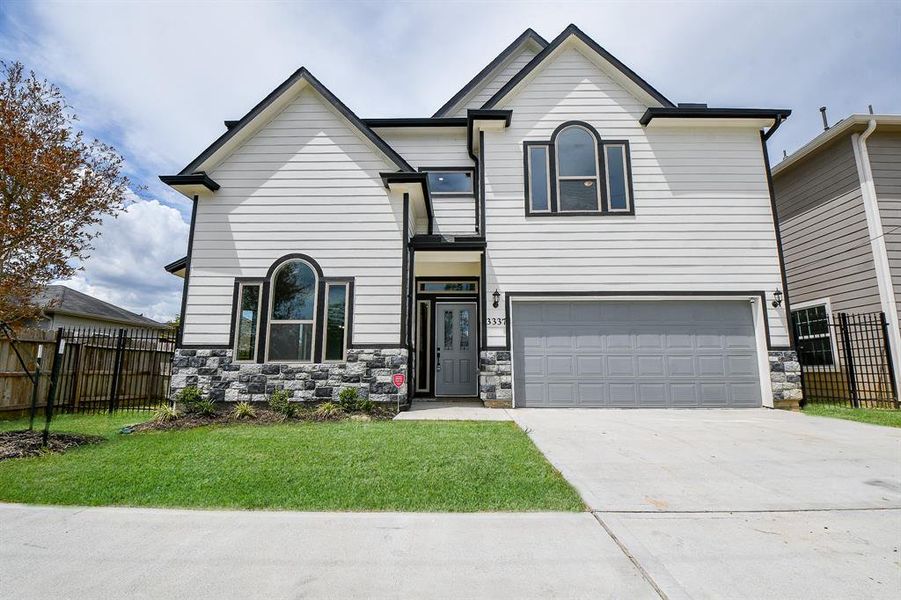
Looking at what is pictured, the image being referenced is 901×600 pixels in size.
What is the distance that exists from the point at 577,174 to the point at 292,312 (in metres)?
6.75

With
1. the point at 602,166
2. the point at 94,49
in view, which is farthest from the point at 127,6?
the point at 602,166

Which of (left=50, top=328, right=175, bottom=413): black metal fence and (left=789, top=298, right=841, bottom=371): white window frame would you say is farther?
(left=789, top=298, right=841, bottom=371): white window frame

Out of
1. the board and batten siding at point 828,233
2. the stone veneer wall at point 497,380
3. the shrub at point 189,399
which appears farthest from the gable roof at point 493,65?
the shrub at point 189,399

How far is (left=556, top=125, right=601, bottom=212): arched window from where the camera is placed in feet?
30.1

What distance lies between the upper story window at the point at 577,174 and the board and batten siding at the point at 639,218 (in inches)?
7.5

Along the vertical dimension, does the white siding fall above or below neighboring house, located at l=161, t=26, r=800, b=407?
above

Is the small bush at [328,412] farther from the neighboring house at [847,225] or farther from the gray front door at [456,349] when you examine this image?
the neighboring house at [847,225]

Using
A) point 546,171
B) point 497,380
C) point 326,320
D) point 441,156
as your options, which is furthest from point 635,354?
point 441,156

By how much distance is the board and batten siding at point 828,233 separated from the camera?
915cm

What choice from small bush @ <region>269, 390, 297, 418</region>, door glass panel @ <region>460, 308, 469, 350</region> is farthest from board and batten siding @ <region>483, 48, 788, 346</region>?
small bush @ <region>269, 390, 297, 418</region>

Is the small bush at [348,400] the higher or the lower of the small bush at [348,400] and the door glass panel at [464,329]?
the lower

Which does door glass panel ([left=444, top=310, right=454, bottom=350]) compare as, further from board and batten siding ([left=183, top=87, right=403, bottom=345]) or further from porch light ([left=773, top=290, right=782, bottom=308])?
porch light ([left=773, top=290, right=782, bottom=308])

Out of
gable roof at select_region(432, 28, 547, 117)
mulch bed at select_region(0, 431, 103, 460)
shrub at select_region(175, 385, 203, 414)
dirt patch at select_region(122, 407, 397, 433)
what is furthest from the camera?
gable roof at select_region(432, 28, 547, 117)

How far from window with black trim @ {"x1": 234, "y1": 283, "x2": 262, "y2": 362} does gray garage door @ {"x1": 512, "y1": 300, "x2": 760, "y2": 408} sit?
5151mm
